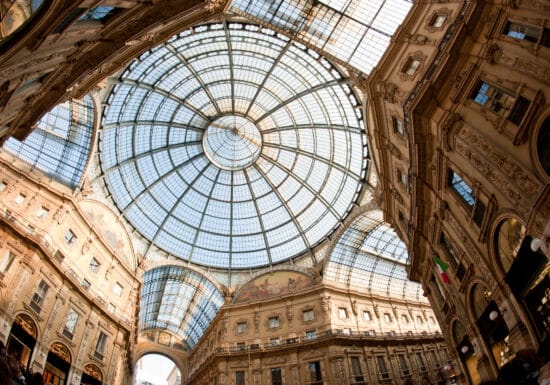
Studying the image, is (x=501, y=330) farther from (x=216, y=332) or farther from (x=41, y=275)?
(x=216, y=332)

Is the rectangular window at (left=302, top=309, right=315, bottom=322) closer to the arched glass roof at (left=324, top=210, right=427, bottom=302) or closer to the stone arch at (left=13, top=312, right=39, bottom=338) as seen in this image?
the arched glass roof at (left=324, top=210, right=427, bottom=302)

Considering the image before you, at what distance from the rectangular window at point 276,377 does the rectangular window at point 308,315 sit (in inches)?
255

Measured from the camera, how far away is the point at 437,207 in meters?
22.3

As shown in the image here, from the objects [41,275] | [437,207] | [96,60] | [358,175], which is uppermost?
[358,175]

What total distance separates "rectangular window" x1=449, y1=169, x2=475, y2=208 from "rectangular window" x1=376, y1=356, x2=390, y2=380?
26.5 metres

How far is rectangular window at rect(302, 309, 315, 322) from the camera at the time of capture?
139 feet

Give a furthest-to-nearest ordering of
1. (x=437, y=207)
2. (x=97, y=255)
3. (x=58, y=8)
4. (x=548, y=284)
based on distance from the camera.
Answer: (x=97, y=255)
(x=437, y=207)
(x=548, y=284)
(x=58, y=8)

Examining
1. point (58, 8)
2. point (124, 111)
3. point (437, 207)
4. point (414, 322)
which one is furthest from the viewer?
point (414, 322)

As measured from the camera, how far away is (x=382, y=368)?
38.8 meters

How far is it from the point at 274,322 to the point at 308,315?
4.40 meters

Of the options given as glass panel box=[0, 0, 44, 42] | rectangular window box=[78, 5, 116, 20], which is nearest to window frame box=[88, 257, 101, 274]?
rectangular window box=[78, 5, 116, 20]

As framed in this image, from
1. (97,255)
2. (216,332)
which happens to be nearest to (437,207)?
(97,255)

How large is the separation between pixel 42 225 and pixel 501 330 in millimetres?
34773

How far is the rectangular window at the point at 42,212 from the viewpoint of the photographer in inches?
1224
